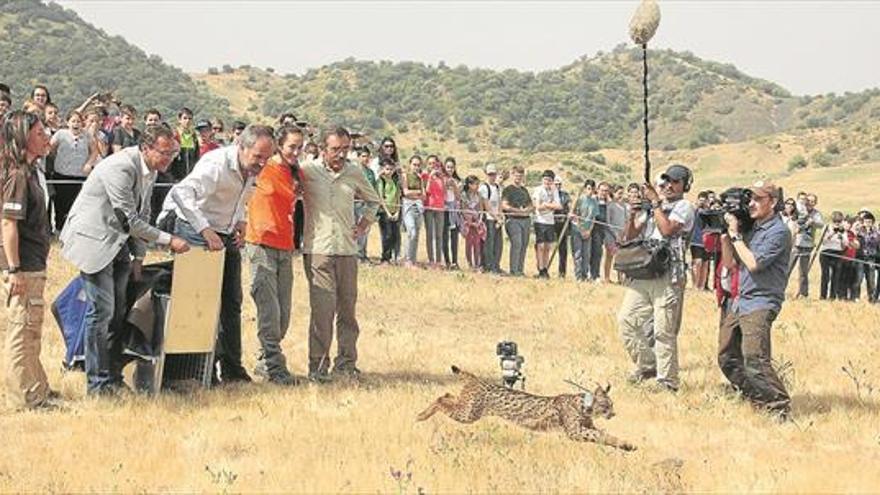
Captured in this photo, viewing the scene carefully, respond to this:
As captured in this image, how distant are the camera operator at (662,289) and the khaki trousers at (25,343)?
195 inches

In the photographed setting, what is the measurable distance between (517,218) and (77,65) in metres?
38.0

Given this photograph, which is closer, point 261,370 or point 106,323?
point 106,323

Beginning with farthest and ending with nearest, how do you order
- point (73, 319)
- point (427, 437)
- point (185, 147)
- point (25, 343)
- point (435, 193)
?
point (435, 193), point (185, 147), point (73, 319), point (25, 343), point (427, 437)

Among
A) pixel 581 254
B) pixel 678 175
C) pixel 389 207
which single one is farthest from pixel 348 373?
pixel 581 254

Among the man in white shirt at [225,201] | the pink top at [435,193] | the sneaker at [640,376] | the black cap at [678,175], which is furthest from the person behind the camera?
the pink top at [435,193]

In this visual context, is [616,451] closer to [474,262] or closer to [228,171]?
[228,171]

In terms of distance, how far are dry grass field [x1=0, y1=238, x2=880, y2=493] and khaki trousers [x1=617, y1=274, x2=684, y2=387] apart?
28 cm

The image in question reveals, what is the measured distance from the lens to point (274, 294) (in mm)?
9281

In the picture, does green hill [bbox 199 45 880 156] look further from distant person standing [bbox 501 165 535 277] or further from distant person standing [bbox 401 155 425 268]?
distant person standing [bbox 401 155 425 268]

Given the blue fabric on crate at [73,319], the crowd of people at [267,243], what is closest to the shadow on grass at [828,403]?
the crowd of people at [267,243]

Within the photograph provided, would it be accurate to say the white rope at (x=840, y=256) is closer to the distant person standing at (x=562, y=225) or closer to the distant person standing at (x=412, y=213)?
the distant person standing at (x=562, y=225)

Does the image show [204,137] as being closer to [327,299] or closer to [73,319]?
[73,319]

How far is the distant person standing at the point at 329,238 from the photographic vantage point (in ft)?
30.7

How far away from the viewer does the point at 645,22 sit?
33.2 ft
